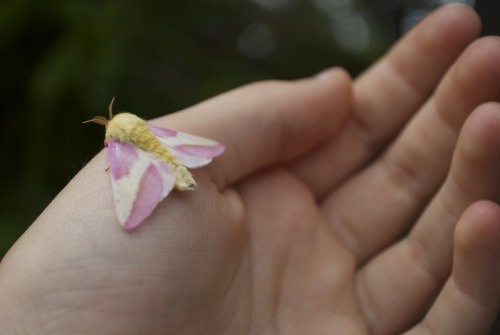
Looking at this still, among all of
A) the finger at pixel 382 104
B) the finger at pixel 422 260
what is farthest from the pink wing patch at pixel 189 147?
the finger at pixel 422 260

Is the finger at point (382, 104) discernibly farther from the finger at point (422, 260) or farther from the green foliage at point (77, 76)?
the green foliage at point (77, 76)

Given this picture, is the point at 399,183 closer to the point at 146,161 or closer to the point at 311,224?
the point at 311,224

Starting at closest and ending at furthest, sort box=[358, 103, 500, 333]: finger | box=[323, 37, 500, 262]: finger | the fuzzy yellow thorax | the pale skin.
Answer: the pale skin
the fuzzy yellow thorax
box=[358, 103, 500, 333]: finger
box=[323, 37, 500, 262]: finger

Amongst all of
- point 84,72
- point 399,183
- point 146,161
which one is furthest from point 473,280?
point 84,72

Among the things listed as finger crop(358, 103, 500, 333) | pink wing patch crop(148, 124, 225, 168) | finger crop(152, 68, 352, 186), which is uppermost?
pink wing patch crop(148, 124, 225, 168)

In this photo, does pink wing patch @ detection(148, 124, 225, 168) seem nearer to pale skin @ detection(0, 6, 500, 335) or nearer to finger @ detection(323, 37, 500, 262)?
pale skin @ detection(0, 6, 500, 335)

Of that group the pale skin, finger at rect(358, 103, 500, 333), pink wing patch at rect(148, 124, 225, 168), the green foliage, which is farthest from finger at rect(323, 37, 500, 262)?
the green foliage

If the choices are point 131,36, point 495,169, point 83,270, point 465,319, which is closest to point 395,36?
point 131,36
